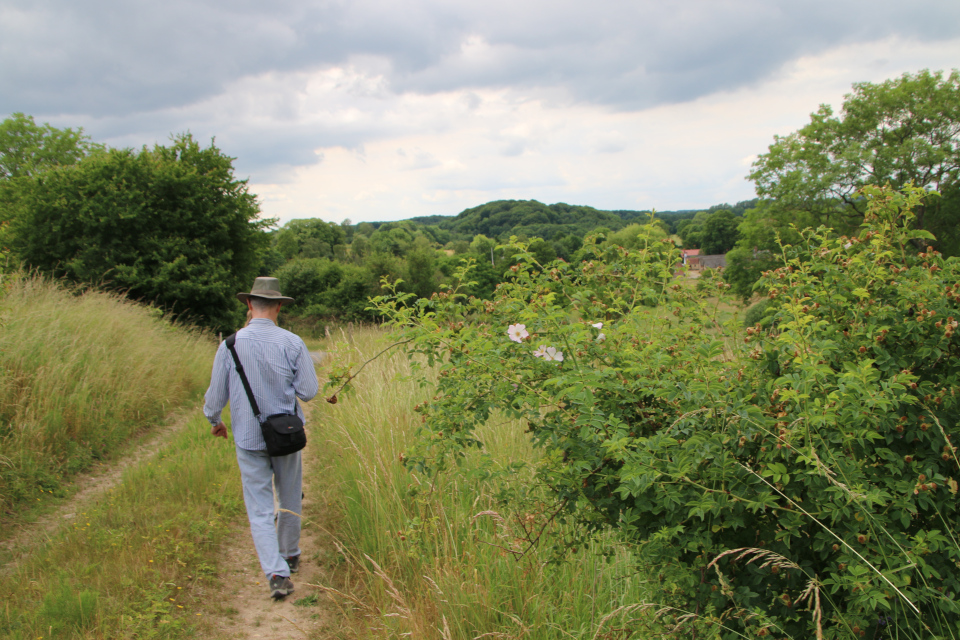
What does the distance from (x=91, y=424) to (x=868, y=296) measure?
24.8 ft

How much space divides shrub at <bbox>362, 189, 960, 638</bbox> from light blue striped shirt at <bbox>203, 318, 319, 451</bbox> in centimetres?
197

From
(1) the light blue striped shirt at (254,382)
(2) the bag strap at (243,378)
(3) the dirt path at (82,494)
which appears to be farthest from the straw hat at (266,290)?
(3) the dirt path at (82,494)

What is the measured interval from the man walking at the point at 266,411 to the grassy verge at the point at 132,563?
1.73ft

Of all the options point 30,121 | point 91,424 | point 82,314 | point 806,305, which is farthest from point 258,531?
point 30,121

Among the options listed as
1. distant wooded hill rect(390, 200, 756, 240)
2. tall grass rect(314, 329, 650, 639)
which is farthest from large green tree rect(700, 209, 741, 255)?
tall grass rect(314, 329, 650, 639)

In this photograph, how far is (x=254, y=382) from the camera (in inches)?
153

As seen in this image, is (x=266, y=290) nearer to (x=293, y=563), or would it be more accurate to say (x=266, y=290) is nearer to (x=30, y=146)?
(x=293, y=563)

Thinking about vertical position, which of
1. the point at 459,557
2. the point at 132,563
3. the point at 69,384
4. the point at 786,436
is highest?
the point at 786,436

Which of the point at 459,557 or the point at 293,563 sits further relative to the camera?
the point at 293,563

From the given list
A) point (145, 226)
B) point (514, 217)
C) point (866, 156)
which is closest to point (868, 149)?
point (866, 156)

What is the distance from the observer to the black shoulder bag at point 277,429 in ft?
12.4

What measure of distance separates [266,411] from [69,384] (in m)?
4.36

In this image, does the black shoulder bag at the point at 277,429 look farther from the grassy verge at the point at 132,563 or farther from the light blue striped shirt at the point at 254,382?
the grassy verge at the point at 132,563

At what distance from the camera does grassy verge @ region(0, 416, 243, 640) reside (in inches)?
122
